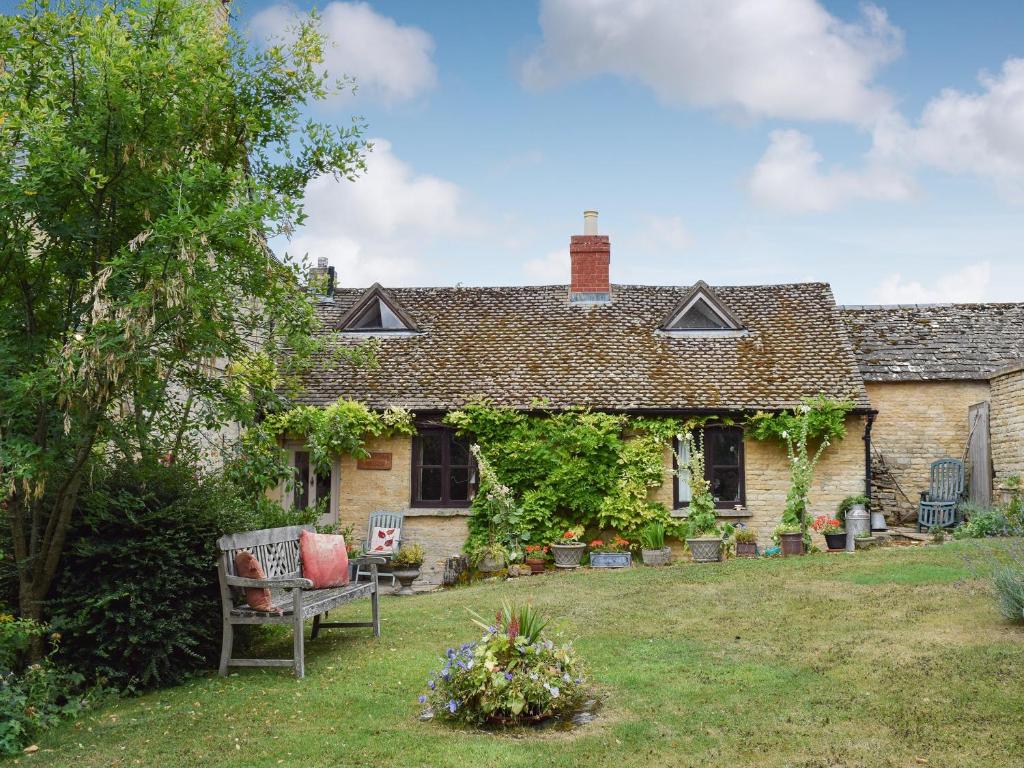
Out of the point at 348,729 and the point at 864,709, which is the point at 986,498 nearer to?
the point at 864,709

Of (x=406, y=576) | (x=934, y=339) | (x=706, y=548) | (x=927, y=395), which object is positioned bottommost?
(x=406, y=576)

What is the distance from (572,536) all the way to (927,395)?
9133 millimetres

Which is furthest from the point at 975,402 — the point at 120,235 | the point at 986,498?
the point at 120,235

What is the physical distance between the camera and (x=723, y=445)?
16.9 m

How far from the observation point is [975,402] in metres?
19.3

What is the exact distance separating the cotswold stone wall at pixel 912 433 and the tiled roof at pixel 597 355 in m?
2.48

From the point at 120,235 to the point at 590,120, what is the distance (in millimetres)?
7005

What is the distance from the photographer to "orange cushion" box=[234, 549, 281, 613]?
8250 mm

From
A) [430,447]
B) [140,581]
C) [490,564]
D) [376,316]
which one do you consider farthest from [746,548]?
[140,581]

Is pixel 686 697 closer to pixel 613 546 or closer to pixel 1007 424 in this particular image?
pixel 613 546

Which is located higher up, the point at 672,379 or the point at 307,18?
the point at 307,18

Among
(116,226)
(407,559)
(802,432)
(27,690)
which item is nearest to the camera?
(27,690)

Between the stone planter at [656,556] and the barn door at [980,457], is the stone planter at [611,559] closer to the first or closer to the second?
the stone planter at [656,556]

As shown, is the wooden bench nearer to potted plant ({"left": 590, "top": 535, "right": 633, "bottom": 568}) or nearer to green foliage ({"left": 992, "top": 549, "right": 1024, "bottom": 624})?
green foliage ({"left": 992, "top": 549, "right": 1024, "bottom": 624})
